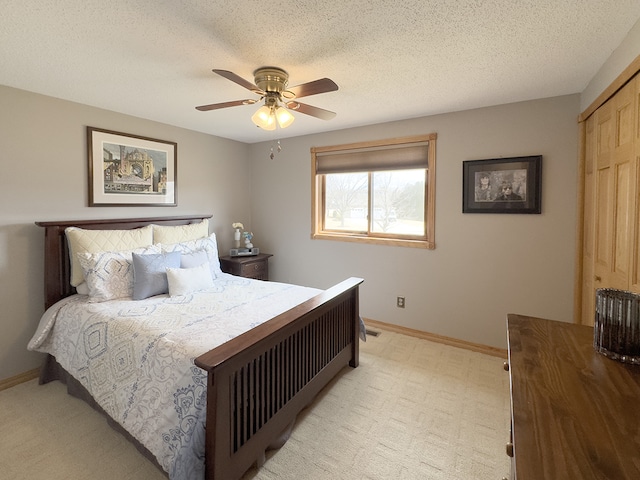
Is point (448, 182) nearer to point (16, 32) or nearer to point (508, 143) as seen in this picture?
point (508, 143)

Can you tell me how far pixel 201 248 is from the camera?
10.2 ft

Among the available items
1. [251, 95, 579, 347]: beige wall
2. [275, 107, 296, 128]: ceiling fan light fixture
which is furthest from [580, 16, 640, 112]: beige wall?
[275, 107, 296, 128]: ceiling fan light fixture

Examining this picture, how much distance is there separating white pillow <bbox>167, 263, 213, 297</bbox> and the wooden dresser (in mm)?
2337

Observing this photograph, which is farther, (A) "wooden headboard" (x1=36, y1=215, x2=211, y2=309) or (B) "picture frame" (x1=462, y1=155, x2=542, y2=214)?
(B) "picture frame" (x1=462, y1=155, x2=542, y2=214)

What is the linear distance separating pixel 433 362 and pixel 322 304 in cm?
143

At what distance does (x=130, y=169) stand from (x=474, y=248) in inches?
140

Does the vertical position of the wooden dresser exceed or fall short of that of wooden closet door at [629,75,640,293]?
it falls short

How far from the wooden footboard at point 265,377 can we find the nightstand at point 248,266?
1.74 m

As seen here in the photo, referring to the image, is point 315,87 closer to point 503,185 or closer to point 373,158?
point 373,158

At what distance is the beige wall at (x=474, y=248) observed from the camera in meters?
2.67

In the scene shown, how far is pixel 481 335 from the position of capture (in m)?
3.04

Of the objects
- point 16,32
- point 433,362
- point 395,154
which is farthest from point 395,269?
point 16,32

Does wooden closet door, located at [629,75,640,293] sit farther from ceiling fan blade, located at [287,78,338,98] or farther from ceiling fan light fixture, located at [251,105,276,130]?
ceiling fan light fixture, located at [251,105,276,130]

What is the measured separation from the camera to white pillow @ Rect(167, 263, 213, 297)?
255cm
